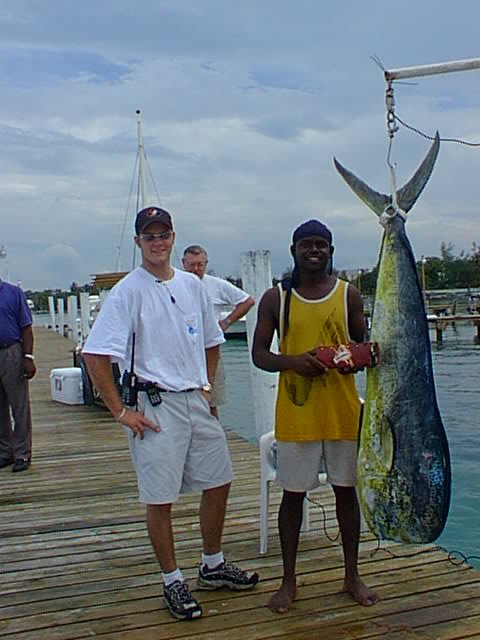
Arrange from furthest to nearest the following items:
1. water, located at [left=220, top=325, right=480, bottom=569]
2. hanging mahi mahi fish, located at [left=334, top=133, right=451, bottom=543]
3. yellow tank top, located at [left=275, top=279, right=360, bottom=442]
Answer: water, located at [left=220, top=325, right=480, bottom=569]
yellow tank top, located at [left=275, top=279, right=360, bottom=442]
hanging mahi mahi fish, located at [left=334, top=133, right=451, bottom=543]

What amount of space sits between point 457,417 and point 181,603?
10399mm

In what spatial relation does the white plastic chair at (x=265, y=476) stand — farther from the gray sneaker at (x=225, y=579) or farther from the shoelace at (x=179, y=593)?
the shoelace at (x=179, y=593)

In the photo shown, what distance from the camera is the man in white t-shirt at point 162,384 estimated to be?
2936 mm

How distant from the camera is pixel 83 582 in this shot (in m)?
3.52

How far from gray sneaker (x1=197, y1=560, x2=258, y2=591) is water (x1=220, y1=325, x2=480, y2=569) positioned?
1.36 m

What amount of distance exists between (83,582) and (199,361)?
4.17 ft

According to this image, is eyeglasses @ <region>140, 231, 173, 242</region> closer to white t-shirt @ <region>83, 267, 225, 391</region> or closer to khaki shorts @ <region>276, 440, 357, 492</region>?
white t-shirt @ <region>83, 267, 225, 391</region>

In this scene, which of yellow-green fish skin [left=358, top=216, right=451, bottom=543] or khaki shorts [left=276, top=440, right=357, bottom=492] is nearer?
yellow-green fish skin [left=358, top=216, right=451, bottom=543]

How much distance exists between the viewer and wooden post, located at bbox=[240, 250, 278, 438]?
4.39 meters

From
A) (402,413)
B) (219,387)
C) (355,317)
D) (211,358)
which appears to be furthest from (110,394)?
(219,387)

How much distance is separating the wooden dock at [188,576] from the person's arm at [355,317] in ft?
3.65

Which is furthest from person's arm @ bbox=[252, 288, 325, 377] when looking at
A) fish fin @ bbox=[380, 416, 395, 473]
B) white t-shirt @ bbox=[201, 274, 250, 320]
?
white t-shirt @ bbox=[201, 274, 250, 320]

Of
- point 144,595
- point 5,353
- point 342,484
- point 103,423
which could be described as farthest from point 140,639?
point 103,423

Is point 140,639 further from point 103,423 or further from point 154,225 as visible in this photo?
point 103,423
